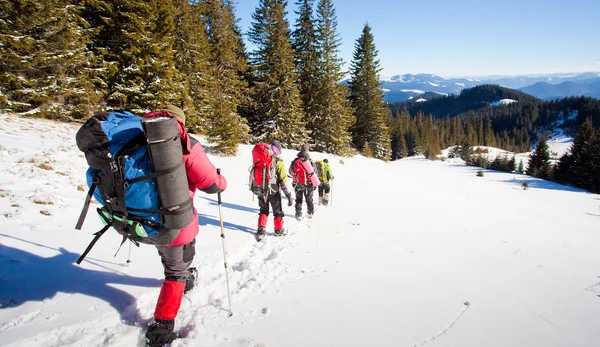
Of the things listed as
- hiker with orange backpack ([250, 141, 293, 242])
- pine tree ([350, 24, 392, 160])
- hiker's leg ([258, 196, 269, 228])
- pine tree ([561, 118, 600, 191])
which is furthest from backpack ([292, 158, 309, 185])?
pine tree ([561, 118, 600, 191])

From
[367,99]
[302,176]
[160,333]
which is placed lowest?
[160,333]

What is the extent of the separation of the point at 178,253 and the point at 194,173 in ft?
2.96

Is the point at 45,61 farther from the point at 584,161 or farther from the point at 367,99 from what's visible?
the point at 584,161

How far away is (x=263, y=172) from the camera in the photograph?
6434mm

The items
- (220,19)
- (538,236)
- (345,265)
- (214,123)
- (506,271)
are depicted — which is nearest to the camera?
(345,265)

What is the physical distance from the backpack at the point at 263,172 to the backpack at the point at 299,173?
77.1 inches

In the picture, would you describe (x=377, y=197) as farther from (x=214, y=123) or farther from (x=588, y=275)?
(x=214, y=123)

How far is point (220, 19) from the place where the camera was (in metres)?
24.6

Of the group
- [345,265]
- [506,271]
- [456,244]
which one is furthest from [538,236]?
[345,265]

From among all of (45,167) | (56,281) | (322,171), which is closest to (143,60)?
(45,167)

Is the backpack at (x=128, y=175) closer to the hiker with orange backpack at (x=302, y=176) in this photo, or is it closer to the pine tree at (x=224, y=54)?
the hiker with orange backpack at (x=302, y=176)

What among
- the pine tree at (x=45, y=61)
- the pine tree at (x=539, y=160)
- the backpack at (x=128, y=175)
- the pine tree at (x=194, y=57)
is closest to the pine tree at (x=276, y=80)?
the pine tree at (x=194, y=57)

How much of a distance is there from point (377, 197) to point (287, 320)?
11434 mm

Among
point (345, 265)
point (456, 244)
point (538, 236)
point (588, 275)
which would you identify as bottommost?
point (538, 236)
